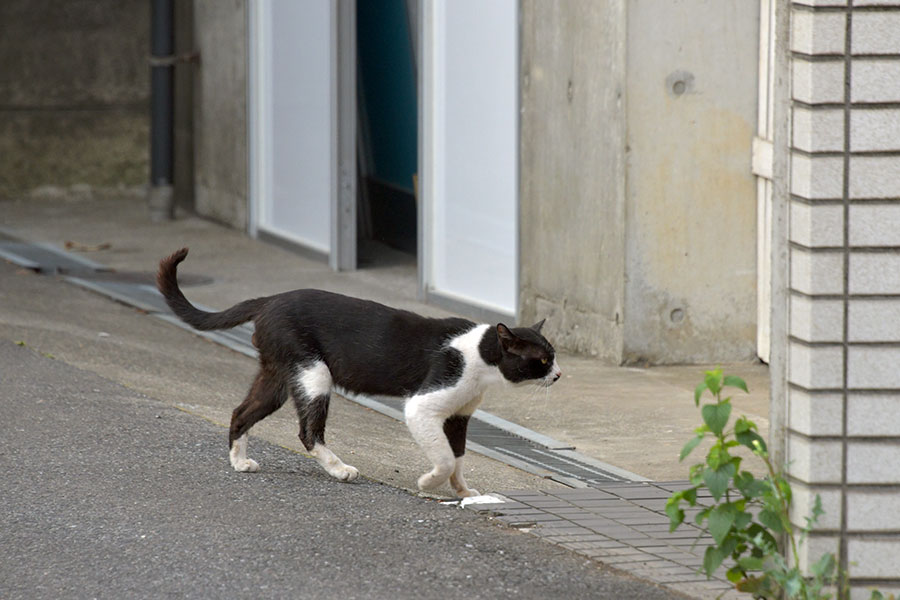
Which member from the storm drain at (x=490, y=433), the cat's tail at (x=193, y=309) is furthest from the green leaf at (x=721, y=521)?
the cat's tail at (x=193, y=309)

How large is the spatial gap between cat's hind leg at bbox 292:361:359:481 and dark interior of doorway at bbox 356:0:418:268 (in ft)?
23.0

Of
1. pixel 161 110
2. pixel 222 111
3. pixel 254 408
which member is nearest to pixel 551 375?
pixel 254 408

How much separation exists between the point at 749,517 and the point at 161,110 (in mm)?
12056

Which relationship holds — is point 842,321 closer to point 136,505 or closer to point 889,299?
point 889,299

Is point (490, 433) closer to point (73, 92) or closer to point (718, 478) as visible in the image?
point (718, 478)

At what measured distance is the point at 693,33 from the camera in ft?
29.7

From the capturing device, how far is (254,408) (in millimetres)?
6434

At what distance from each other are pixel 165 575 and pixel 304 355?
1400 mm

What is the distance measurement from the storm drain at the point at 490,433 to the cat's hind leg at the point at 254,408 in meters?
0.86

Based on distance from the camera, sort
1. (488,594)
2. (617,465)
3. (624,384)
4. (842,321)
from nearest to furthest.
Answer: (842,321), (488,594), (617,465), (624,384)

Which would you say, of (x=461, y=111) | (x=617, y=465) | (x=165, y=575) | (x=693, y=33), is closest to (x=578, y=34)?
(x=693, y=33)

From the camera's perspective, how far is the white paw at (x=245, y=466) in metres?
6.47

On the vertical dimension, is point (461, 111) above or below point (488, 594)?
above

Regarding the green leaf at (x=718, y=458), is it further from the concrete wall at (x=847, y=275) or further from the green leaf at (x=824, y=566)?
the green leaf at (x=824, y=566)
